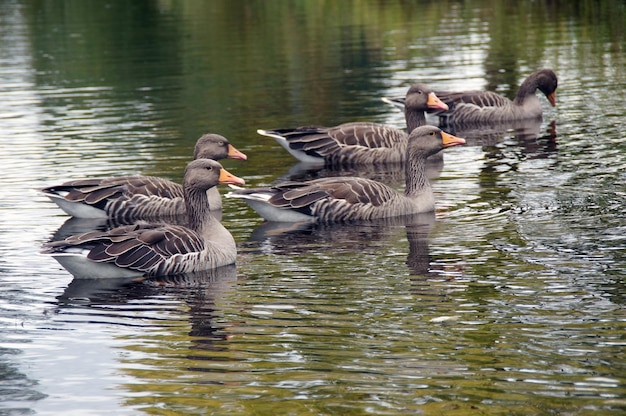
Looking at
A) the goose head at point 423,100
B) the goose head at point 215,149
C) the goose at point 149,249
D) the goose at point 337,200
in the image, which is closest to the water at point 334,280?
the goose at point 149,249

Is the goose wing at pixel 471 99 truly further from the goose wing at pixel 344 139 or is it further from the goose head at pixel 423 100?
the goose wing at pixel 344 139

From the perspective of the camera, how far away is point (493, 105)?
93.4 feet

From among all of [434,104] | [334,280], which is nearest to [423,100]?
[434,104]

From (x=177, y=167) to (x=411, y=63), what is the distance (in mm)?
17005

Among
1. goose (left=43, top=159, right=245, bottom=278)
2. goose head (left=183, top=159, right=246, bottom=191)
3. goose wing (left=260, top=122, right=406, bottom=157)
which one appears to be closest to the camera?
goose (left=43, top=159, right=245, bottom=278)

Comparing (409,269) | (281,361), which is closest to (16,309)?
(281,361)

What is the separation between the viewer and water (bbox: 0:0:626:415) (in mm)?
10672

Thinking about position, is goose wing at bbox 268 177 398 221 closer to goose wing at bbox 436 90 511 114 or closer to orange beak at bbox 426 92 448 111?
orange beak at bbox 426 92 448 111

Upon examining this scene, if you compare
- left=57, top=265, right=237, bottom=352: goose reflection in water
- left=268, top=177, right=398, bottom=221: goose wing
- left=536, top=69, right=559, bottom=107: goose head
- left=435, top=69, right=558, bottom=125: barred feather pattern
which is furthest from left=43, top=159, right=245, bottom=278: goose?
left=536, top=69, right=559, bottom=107: goose head

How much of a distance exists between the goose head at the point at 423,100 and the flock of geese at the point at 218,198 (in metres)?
0.02

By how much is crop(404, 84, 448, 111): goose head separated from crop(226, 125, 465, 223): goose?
4943 millimetres

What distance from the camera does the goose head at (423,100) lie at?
78.6 ft

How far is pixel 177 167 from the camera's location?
→ 2336cm

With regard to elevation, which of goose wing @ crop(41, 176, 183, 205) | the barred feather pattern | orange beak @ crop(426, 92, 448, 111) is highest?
orange beak @ crop(426, 92, 448, 111)
